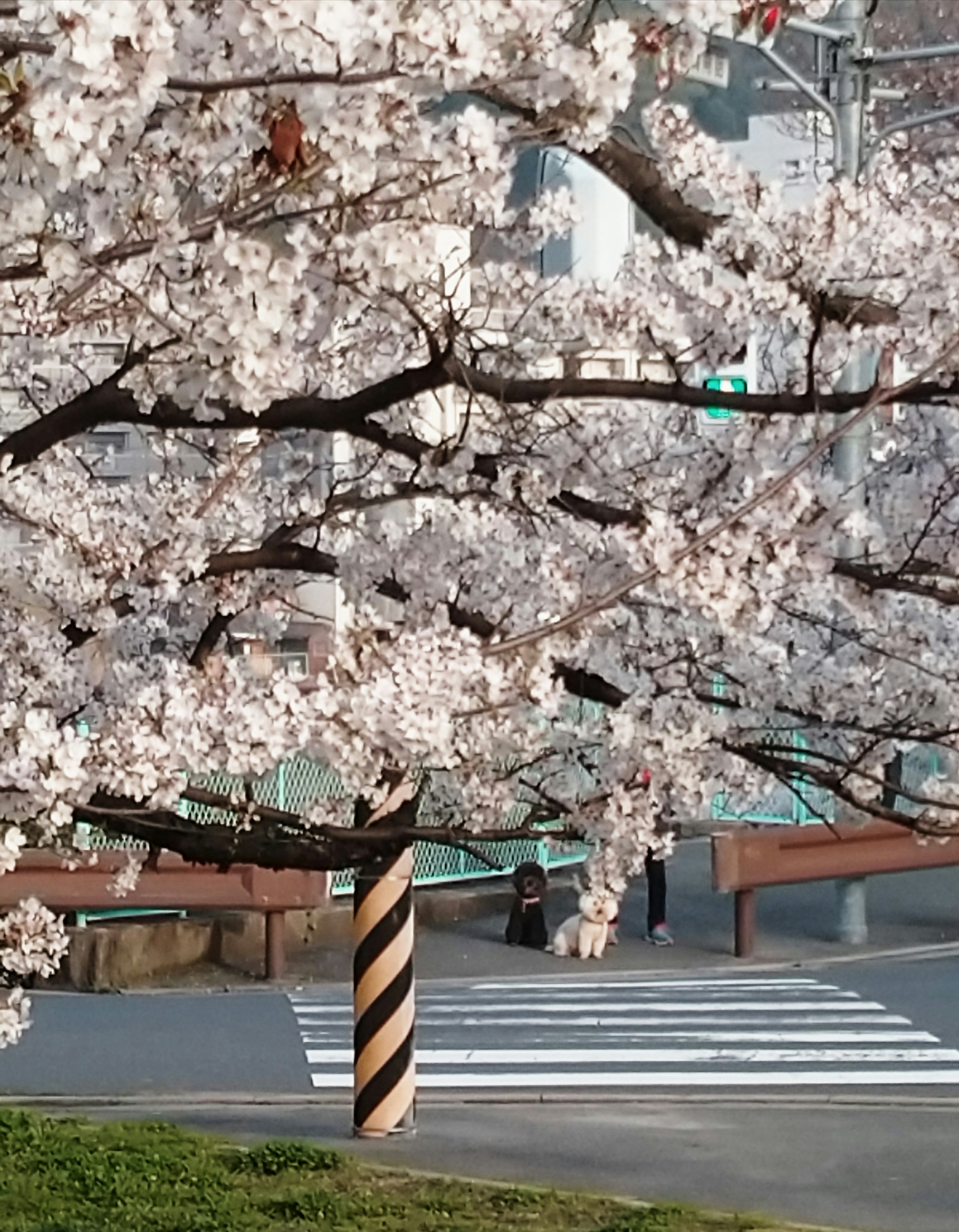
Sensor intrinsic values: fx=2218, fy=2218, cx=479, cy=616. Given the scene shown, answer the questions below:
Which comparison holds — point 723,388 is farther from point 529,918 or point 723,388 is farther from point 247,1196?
point 529,918

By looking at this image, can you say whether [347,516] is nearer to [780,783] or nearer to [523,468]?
[523,468]

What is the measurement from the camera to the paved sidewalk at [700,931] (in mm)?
16469

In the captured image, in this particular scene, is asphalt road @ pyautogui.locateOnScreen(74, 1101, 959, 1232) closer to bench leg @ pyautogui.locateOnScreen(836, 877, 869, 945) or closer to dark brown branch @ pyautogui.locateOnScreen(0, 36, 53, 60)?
dark brown branch @ pyautogui.locateOnScreen(0, 36, 53, 60)

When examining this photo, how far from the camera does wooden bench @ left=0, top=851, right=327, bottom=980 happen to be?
14953 millimetres

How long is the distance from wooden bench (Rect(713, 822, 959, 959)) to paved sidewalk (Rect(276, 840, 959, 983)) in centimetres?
49

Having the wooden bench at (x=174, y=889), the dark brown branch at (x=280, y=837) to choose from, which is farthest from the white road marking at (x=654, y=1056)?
the dark brown branch at (x=280, y=837)

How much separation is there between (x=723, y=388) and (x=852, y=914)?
1203cm

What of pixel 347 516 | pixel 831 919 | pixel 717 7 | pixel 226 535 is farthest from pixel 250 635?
pixel 831 919

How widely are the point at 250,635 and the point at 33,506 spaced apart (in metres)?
1.22

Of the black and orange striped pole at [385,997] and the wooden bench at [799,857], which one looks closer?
Answer: the black and orange striped pole at [385,997]

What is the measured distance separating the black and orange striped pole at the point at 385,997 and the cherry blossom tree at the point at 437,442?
52.4 inches

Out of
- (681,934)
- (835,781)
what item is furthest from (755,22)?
(681,934)

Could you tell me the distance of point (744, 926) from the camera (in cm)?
1684

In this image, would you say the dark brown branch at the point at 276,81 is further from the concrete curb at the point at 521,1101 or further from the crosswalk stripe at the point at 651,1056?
the crosswalk stripe at the point at 651,1056
